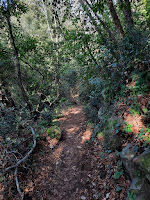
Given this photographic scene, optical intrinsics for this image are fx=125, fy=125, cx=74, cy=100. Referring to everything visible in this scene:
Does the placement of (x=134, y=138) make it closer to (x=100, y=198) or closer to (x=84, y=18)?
(x=100, y=198)

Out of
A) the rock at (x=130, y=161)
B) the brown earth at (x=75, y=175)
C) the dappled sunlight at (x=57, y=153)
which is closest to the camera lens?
the rock at (x=130, y=161)

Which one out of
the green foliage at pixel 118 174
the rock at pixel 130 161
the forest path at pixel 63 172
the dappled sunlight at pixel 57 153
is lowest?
the forest path at pixel 63 172

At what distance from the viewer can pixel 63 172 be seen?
15.0ft

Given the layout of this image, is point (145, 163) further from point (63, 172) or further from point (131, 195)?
point (63, 172)

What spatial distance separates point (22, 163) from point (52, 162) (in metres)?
1.24

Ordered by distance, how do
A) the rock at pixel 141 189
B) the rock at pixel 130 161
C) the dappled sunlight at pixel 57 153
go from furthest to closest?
the dappled sunlight at pixel 57 153 < the rock at pixel 130 161 < the rock at pixel 141 189

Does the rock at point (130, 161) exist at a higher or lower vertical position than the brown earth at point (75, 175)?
higher

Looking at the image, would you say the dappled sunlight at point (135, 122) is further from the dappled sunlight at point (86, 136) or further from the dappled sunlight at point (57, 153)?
the dappled sunlight at point (57, 153)

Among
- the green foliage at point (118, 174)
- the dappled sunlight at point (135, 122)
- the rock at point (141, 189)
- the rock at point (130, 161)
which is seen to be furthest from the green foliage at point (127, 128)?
the rock at point (141, 189)

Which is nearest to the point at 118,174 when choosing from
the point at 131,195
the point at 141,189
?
the point at 131,195

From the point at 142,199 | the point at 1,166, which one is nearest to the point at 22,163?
the point at 1,166

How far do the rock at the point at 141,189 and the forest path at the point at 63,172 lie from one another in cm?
143

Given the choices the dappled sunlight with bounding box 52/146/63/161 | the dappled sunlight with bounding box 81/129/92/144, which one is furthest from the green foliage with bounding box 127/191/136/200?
the dappled sunlight with bounding box 81/129/92/144

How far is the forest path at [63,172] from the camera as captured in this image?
376 centimetres
